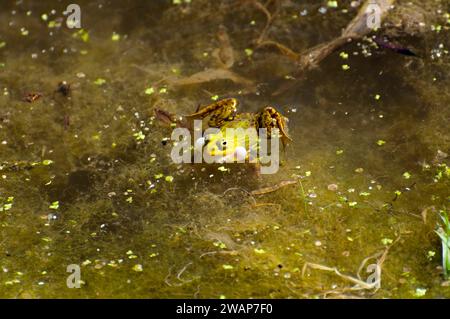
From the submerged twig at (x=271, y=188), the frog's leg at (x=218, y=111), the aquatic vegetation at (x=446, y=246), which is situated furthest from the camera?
the frog's leg at (x=218, y=111)

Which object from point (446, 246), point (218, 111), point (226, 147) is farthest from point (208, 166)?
point (446, 246)

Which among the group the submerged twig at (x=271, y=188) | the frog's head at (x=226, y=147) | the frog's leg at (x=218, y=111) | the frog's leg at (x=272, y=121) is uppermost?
the frog's leg at (x=218, y=111)

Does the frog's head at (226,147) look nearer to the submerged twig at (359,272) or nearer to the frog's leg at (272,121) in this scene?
the frog's leg at (272,121)

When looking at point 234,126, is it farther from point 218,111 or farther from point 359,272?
point 359,272

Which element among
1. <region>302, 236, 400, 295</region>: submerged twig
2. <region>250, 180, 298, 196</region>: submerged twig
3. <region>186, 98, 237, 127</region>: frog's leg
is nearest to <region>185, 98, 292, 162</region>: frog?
<region>186, 98, 237, 127</region>: frog's leg

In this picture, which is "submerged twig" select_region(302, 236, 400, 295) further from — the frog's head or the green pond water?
the frog's head

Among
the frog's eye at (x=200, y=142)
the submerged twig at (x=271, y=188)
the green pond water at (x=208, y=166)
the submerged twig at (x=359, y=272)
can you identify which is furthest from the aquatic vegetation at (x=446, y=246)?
the frog's eye at (x=200, y=142)

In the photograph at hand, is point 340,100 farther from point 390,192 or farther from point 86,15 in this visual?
point 86,15
